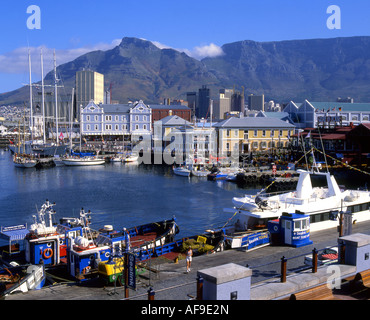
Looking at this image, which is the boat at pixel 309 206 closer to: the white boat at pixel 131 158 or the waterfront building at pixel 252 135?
the waterfront building at pixel 252 135

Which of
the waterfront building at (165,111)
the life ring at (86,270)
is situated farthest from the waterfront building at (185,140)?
the life ring at (86,270)

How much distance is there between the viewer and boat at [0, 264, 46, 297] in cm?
1497

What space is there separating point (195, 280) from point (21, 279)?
6.30m

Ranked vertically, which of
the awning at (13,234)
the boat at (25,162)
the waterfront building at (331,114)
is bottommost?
the boat at (25,162)

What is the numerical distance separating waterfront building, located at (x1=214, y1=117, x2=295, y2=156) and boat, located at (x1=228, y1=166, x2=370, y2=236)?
53578 millimetres

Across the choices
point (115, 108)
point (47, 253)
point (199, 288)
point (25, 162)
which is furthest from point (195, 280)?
point (115, 108)

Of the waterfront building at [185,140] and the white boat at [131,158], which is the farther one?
the white boat at [131,158]

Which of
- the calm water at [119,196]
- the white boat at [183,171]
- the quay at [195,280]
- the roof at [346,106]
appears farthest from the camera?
the roof at [346,106]

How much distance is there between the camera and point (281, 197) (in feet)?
79.4

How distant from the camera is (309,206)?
850 inches

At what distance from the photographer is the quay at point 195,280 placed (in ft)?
36.1

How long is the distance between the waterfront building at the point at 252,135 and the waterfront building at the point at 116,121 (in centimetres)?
3659

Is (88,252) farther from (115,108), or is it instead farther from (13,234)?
(115,108)

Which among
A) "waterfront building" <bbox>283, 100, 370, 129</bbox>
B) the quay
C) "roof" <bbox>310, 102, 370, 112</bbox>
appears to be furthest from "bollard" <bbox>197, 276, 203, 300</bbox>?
"roof" <bbox>310, 102, 370, 112</bbox>
